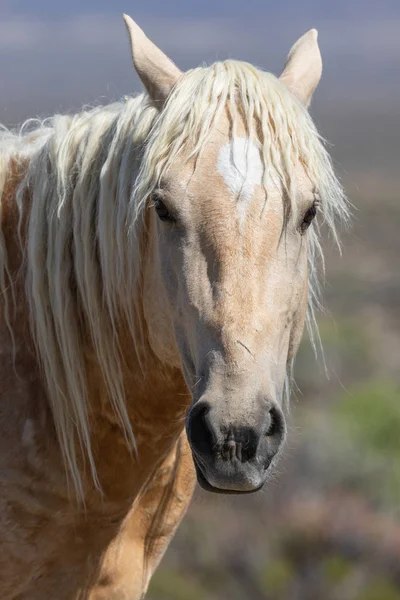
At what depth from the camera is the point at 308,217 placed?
227 cm

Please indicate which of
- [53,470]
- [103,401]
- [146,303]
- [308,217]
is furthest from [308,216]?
[53,470]

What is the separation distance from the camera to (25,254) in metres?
2.66

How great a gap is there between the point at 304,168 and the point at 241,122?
0.65ft

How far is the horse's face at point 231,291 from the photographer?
2.01 meters

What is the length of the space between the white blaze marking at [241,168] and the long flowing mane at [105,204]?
76 millimetres

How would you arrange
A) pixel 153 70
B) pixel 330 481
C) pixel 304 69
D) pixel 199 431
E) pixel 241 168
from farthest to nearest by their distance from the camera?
pixel 330 481 → pixel 304 69 → pixel 153 70 → pixel 241 168 → pixel 199 431

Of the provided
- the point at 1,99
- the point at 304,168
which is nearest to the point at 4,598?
the point at 304,168

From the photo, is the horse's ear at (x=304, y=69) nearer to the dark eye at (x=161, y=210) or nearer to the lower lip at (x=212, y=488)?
the dark eye at (x=161, y=210)

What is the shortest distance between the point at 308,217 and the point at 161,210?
1.23 feet

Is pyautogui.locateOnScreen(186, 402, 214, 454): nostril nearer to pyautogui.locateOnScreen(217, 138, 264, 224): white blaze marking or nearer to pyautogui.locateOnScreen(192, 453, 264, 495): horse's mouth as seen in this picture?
pyautogui.locateOnScreen(192, 453, 264, 495): horse's mouth

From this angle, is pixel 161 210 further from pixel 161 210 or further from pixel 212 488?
pixel 212 488

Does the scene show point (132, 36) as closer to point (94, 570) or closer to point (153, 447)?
point (153, 447)

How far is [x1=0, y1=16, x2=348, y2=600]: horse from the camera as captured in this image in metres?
2.09

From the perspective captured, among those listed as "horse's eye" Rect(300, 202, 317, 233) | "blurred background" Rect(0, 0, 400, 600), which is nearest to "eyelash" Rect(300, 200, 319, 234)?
"horse's eye" Rect(300, 202, 317, 233)
